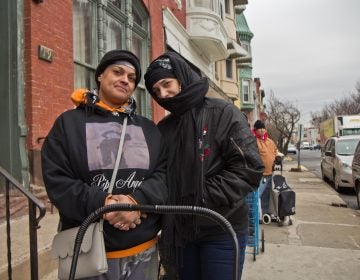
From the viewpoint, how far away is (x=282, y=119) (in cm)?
4003

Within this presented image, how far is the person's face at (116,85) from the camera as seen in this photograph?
7.22 feet

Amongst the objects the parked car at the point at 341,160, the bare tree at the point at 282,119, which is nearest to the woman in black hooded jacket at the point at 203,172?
the parked car at the point at 341,160

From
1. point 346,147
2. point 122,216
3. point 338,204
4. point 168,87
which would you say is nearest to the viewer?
point 122,216

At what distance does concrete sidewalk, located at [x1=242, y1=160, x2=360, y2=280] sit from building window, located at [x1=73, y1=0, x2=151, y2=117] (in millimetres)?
4178

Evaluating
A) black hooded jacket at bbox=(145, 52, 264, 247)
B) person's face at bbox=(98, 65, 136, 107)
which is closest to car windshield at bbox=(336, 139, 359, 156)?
black hooded jacket at bbox=(145, 52, 264, 247)

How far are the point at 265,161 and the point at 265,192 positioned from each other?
1.97 ft

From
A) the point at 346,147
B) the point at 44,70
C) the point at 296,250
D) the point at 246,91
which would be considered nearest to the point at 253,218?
the point at 296,250

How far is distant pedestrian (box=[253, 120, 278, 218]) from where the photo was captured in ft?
23.9

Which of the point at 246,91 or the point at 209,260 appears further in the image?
A: the point at 246,91

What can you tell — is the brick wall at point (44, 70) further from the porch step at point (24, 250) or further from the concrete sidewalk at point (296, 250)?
the concrete sidewalk at point (296, 250)

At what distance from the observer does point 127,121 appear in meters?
2.16

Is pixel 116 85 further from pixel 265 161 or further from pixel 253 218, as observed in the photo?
pixel 265 161

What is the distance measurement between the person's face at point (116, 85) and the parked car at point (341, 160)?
11102 millimetres

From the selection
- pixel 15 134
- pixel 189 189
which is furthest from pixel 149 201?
pixel 15 134
